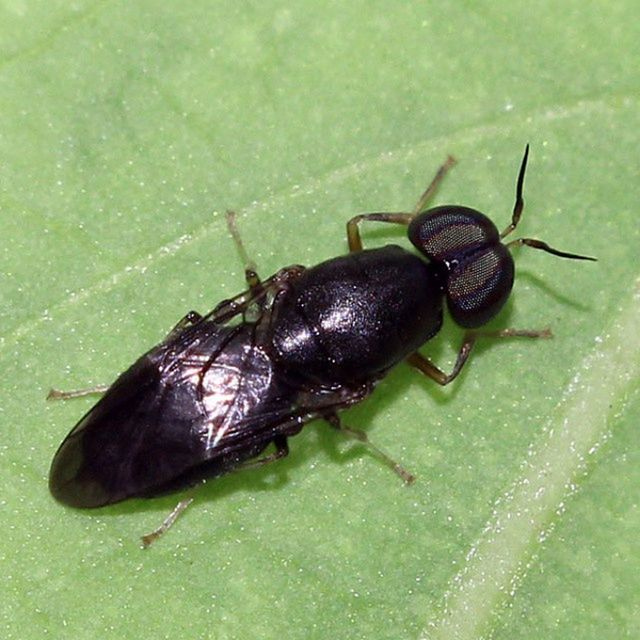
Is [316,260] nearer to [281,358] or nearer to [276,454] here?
[281,358]

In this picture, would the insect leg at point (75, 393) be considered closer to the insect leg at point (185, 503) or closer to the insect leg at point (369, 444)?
the insect leg at point (185, 503)

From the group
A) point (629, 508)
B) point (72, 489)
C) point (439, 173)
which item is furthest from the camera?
point (439, 173)

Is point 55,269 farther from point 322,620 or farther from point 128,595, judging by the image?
point 322,620

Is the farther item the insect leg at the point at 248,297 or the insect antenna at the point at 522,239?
the insect antenna at the point at 522,239

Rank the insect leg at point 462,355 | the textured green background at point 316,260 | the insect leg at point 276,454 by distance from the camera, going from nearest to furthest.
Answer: the textured green background at point 316,260 → the insect leg at point 276,454 → the insect leg at point 462,355

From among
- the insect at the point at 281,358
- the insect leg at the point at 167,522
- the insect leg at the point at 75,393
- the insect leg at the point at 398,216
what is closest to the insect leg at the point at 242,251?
the insect at the point at 281,358

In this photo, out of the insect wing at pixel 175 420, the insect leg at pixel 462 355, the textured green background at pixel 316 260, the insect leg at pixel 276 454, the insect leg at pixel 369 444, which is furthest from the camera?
the insect leg at pixel 462 355

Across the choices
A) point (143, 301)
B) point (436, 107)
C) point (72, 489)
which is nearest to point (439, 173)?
point (436, 107)

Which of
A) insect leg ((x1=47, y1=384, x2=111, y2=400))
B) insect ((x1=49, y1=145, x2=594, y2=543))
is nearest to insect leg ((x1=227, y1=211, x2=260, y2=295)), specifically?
insect ((x1=49, y1=145, x2=594, y2=543))
